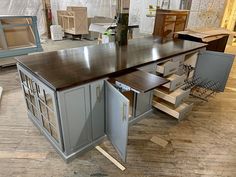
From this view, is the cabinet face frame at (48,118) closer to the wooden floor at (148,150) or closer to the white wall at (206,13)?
the wooden floor at (148,150)

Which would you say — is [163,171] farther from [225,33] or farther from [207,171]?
[225,33]

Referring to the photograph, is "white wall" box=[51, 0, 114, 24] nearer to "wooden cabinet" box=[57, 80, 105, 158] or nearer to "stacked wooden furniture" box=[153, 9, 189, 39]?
"stacked wooden furniture" box=[153, 9, 189, 39]

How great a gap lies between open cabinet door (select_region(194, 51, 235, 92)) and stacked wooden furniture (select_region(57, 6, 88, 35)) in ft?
14.0

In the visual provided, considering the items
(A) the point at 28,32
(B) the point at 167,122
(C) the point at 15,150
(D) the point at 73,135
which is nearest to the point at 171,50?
(B) the point at 167,122

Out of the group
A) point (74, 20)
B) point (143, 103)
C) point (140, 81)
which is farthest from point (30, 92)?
point (74, 20)

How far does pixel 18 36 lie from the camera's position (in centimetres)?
366

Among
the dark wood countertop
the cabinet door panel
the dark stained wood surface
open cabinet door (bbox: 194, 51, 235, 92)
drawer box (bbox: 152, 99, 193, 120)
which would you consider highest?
the dark wood countertop

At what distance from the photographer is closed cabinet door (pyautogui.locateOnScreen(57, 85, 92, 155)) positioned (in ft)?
4.43

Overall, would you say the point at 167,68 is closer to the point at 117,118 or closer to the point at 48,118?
the point at 117,118

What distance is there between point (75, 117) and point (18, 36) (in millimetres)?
3030

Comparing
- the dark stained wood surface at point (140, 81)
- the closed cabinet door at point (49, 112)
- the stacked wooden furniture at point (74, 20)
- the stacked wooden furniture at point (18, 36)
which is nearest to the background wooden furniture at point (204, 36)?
the dark stained wood surface at point (140, 81)

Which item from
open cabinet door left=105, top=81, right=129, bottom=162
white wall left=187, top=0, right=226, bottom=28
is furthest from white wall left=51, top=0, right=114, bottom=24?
open cabinet door left=105, top=81, right=129, bottom=162

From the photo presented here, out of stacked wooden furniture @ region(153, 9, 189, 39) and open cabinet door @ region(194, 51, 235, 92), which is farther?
stacked wooden furniture @ region(153, 9, 189, 39)

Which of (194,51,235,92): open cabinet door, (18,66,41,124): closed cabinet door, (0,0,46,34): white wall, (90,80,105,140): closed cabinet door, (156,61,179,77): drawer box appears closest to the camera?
(90,80,105,140): closed cabinet door
